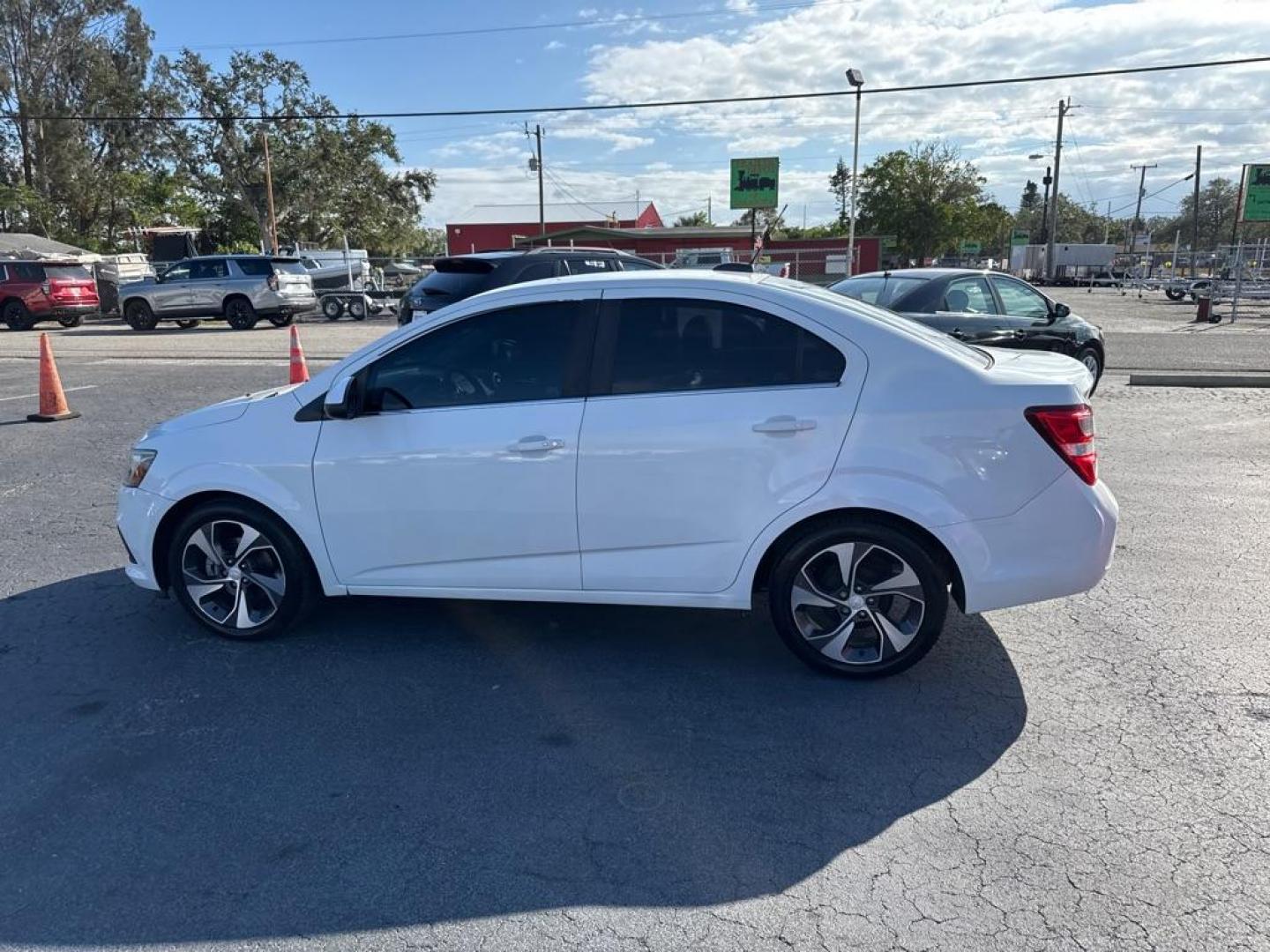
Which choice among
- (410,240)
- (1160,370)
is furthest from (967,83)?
(410,240)

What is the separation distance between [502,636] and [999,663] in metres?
2.32

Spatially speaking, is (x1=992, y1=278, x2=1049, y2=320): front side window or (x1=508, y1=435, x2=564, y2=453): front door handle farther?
(x1=992, y1=278, x2=1049, y2=320): front side window

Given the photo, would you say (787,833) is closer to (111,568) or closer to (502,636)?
(502,636)

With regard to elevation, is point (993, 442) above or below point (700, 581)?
above

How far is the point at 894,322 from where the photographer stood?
384cm

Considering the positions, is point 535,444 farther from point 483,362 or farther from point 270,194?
point 270,194

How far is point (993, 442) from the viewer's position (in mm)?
3504

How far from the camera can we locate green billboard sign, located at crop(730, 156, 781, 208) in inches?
1606

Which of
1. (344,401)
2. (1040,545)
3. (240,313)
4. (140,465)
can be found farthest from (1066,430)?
(240,313)

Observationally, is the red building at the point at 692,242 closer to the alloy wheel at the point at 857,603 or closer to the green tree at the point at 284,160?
the green tree at the point at 284,160

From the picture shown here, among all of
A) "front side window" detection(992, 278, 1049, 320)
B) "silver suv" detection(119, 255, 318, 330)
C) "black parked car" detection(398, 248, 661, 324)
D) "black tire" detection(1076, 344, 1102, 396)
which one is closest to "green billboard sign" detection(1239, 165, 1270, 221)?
"black tire" detection(1076, 344, 1102, 396)

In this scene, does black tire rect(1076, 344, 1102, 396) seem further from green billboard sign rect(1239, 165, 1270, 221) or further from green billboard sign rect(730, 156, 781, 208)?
green billboard sign rect(730, 156, 781, 208)

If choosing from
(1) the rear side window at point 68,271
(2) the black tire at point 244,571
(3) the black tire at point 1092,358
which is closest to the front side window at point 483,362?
(2) the black tire at point 244,571

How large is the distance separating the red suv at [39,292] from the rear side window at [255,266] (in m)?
5.94
